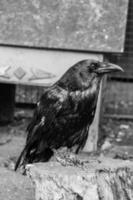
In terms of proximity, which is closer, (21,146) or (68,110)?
(68,110)

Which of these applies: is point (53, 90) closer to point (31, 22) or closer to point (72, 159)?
point (72, 159)

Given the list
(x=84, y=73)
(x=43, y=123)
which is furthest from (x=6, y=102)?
(x=84, y=73)

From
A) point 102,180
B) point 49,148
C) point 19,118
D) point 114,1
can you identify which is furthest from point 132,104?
point 102,180

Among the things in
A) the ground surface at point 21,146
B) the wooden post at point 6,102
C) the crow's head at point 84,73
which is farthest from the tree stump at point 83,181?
the wooden post at point 6,102

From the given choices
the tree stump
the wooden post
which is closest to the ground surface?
the wooden post

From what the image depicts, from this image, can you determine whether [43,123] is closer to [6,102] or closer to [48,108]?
[48,108]
